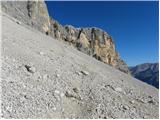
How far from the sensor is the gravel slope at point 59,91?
509 inches

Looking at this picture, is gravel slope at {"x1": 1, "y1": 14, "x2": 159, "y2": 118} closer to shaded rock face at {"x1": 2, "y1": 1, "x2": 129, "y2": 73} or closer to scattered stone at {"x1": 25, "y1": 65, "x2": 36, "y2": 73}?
scattered stone at {"x1": 25, "y1": 65, "x2": 36, "y2": 73}

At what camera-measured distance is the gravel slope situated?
509 inches

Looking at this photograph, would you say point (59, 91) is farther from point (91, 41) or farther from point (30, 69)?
point (91, 41)

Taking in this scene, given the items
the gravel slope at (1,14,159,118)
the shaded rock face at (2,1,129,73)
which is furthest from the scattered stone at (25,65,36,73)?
the shaded rock face at (2,1,129,73)

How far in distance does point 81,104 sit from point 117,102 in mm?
2020

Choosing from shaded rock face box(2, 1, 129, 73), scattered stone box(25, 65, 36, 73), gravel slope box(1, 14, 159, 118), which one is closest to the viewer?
gravel slope box(1, 14, 159, 118)

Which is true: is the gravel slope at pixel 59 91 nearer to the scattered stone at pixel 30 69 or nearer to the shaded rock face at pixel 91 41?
the scattered stone at pixel 30 69

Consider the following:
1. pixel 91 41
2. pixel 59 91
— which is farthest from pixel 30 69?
pixel 91 41

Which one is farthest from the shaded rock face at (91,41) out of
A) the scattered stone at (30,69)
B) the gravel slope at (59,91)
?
the scattered stone at (30,69)

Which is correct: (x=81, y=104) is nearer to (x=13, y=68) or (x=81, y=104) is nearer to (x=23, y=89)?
(x=23, y=89)

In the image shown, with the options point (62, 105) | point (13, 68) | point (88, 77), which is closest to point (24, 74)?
point (13, 68)

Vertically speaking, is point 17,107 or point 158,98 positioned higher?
point 158,98

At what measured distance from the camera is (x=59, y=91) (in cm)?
1470

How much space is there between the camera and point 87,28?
109 meters
